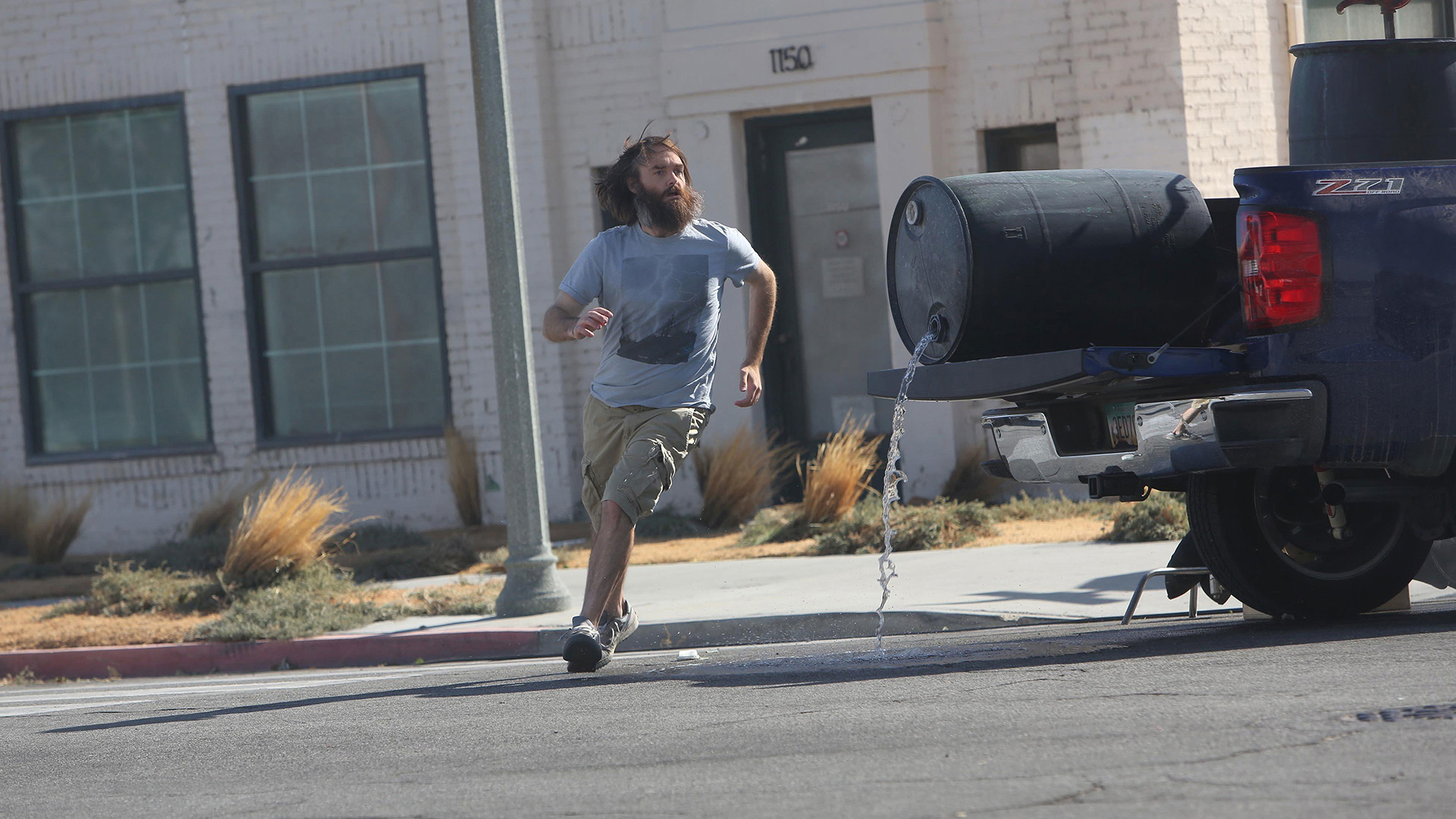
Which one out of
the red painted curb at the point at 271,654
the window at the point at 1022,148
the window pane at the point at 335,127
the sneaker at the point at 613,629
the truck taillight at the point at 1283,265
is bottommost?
the red painted curb at the point at 271,654

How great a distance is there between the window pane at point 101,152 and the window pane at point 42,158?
0.10 metres

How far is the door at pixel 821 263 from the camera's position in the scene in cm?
1283

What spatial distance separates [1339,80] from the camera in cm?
623

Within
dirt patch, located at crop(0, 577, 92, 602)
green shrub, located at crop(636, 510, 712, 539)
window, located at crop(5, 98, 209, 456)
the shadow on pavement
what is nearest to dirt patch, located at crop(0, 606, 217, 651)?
dirt patch, located at crop(0, 577, 92, 602)

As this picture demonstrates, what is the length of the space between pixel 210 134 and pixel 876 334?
583 cm

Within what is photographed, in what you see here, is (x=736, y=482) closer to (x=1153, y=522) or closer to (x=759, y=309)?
(x=1153, y=522)

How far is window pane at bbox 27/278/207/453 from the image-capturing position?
1431cm

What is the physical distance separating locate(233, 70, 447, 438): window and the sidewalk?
5.05 m

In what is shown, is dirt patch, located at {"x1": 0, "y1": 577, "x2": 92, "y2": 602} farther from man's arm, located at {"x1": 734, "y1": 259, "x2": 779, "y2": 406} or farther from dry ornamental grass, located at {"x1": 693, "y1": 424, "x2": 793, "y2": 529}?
man's arm, located at {"x1": 734, "y1": 259, "x2": 779, "y2": 406}

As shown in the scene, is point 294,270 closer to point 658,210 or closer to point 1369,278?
point 658,210

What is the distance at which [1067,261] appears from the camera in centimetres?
570

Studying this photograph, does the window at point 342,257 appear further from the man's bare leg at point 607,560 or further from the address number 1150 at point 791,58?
the man's bare leg at point 607,560

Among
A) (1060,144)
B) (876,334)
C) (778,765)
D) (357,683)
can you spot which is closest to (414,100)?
(876,334)

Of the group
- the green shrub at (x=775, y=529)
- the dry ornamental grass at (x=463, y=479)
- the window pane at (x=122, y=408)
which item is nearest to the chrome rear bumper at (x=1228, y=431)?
the green shrub at (x=775, y=529)
